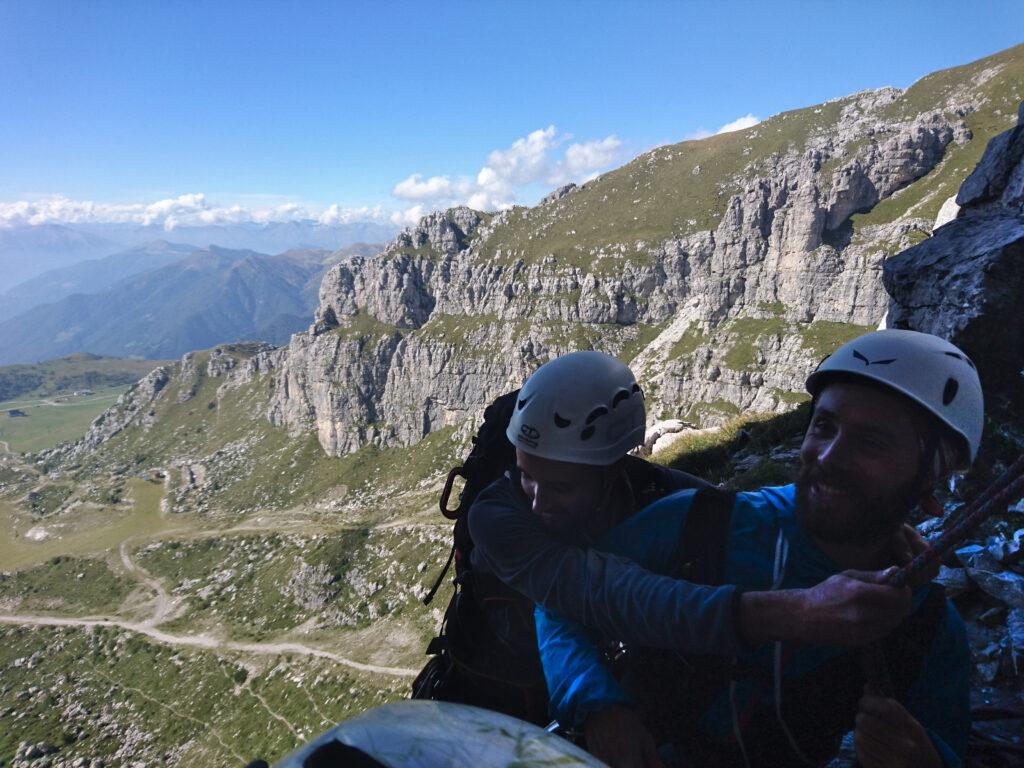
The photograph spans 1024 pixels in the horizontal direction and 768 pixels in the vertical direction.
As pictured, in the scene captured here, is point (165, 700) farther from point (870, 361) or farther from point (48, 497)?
point (48, 497)

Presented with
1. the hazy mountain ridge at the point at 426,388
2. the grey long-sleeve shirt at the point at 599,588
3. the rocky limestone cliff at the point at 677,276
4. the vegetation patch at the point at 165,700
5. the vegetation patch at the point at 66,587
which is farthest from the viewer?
the vegetation patch at the point at 66,587

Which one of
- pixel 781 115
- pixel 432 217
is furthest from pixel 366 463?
pixel 781 115

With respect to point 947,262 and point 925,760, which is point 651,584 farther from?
point 947,262

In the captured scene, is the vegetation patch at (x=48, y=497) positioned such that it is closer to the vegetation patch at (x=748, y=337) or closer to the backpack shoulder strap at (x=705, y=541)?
the vegetation patch at (x=748, y=337)

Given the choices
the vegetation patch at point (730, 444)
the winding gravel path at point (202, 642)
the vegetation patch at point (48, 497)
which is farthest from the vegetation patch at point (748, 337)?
the vegetation patch at point (48, 497)

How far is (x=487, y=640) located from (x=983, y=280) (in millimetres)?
10764

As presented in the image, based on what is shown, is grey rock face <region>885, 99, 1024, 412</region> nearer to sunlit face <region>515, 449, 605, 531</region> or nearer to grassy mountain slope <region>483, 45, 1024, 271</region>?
sunlit face <region>515, 449, 605, 531</region>

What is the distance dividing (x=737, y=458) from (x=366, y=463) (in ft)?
511

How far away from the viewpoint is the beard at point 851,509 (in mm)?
2668

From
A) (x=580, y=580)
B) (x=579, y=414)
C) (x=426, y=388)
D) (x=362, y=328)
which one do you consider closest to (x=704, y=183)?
(x=426, y=388)

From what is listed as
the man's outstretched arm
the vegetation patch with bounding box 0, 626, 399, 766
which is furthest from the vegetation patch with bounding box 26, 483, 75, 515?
the man's outstretched arm

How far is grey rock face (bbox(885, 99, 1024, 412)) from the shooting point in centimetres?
866

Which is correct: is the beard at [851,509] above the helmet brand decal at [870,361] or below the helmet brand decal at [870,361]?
below

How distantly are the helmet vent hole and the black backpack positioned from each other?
282 centimetres
